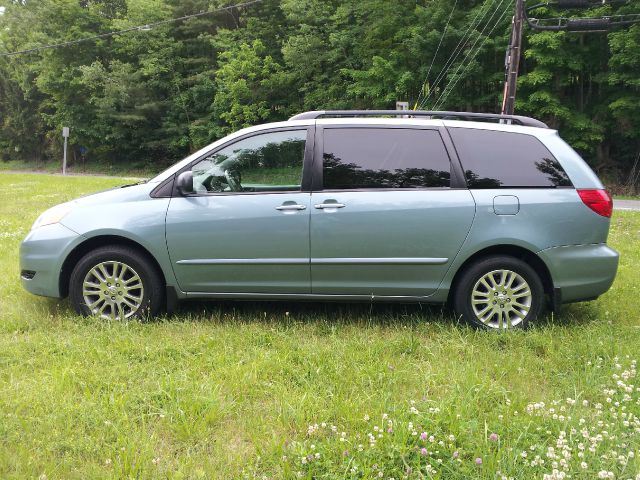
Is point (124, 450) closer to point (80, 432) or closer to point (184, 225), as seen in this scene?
point (80, 432)

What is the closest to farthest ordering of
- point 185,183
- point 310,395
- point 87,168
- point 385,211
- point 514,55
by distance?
1. point 310,395
2. point 385,211
3. point 185,183
4. point 514,55
5. point 87,168

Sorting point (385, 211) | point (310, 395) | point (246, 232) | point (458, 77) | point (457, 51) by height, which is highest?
point (457, 51)

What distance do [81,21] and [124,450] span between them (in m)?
A: 41.5

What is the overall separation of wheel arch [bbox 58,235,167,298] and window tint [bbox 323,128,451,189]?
1533 millimetres

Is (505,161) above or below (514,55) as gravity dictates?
below

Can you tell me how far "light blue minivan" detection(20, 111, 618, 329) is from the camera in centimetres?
392

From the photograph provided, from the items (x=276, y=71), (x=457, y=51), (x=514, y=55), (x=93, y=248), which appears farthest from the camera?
(x=276, y=71)

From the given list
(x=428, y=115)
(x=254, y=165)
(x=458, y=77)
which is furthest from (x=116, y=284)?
(x=458, y=77)

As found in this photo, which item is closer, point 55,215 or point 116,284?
point 116,284

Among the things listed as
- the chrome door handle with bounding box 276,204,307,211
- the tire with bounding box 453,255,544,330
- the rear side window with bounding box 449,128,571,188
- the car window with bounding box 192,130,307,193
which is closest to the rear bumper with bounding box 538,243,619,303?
the tire with bounding box 453,255,544,330

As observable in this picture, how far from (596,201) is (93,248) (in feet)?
13.2

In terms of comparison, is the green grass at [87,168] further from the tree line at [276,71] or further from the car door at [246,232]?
the car door at [246,232]

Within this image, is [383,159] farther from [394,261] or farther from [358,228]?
[394,261]

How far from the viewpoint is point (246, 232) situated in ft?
Result: 13.1
